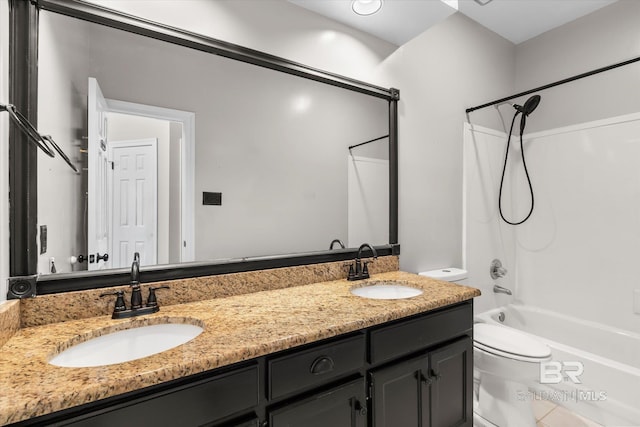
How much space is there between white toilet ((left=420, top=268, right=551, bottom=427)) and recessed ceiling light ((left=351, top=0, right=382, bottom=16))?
5.34ft

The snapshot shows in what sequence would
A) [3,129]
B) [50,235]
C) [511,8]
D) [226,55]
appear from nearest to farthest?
[3,129] → [50,235] → [226,55] → [511,8]

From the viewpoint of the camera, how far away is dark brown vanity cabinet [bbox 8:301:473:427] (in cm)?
78

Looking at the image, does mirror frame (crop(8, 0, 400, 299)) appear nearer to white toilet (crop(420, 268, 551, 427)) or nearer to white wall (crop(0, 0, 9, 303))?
white wall (crop(0, 0, 9, 303))

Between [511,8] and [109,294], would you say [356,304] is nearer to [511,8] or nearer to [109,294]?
[109,294]

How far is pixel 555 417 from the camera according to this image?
1.96 meters

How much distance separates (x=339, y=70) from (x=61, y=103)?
4.39ft

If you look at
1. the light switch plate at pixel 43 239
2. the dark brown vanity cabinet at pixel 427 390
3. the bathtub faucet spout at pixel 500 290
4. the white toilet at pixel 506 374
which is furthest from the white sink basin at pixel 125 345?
the bathtub faucet spout at pixel 500 290

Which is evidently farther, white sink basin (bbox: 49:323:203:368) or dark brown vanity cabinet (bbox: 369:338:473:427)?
dark brown vanity cabinet (bbox: 369:338:473:427)

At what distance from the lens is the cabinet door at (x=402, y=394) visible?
1.18 meters

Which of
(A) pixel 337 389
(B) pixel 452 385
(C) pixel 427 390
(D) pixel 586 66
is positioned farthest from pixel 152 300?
(D) pixel 586 66

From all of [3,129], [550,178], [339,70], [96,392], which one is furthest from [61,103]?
[550,178]

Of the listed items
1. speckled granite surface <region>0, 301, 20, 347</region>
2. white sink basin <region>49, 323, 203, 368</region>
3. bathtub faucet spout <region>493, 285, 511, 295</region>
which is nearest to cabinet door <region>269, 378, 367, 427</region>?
white sink basin <region>49, 323, 203, 368</region>

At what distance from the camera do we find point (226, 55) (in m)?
1.47

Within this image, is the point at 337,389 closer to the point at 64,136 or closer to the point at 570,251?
the point at 64,136
